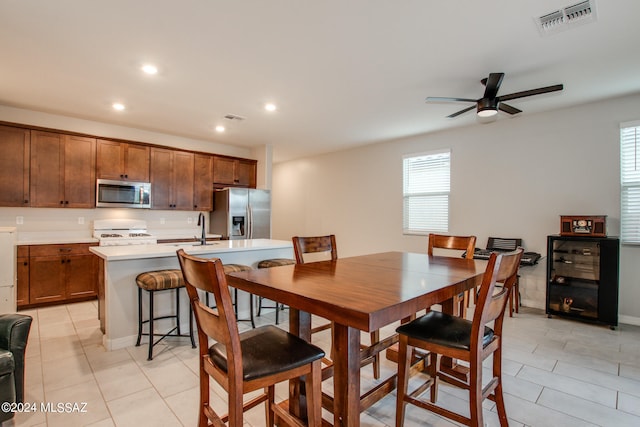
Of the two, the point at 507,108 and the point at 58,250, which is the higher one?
the point at 507,108

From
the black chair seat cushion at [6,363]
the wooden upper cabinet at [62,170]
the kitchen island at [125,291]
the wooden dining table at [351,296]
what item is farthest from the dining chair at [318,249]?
the wooden upper cabinet at [62,170]

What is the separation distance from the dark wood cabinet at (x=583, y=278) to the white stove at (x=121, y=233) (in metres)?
5.41

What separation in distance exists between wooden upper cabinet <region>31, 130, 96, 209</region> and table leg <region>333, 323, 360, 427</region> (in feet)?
15.6

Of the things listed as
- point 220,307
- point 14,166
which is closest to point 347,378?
point 220,307

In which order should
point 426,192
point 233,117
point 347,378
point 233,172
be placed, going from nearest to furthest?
point 347,378 < point 233,117 < point 426,192 < point 233,172

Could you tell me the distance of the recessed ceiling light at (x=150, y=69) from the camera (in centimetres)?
298

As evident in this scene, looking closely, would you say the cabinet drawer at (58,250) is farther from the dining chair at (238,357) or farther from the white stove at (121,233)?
the dining chair at (238,357)

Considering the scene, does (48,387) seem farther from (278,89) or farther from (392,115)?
(392,115)

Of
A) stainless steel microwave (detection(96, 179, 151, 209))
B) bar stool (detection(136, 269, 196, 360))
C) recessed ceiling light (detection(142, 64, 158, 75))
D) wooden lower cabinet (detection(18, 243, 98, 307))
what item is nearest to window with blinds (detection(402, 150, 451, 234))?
bar stool (detection(136, 269, 196, 360))

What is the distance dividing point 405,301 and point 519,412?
1.48m

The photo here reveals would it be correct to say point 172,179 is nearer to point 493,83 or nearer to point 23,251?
point 23,251

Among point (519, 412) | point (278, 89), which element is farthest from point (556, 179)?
point (278, 89)

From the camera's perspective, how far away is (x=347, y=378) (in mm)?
1329

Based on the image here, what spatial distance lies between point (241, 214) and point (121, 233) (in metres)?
1.84
